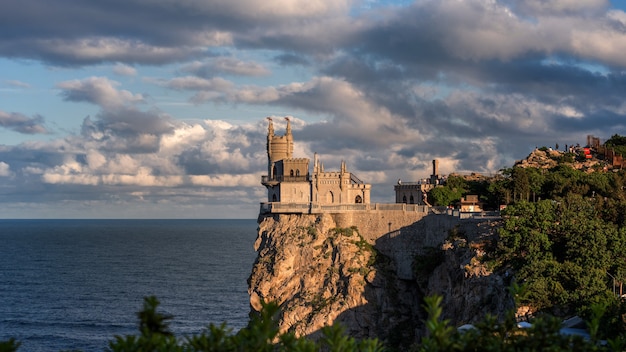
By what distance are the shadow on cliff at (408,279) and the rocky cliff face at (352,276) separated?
9 centimetres

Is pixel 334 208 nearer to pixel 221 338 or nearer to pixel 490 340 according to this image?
pixel 490 340

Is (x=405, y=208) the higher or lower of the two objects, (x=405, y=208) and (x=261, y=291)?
the higher

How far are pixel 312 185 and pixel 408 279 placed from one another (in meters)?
A: 14.1

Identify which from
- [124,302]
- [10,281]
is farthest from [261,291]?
[10,281]

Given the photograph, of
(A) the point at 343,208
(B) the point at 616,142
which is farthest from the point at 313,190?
(B) the point at 616,142

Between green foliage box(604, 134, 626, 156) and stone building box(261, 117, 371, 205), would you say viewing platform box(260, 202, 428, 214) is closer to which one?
stone building box(261, 117, 371, 205)

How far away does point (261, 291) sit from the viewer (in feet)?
230

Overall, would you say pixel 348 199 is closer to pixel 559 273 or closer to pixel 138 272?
pixel 559 273

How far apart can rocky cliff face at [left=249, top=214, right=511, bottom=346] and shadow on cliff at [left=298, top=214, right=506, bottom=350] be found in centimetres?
9

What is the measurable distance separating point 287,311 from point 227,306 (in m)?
36.2

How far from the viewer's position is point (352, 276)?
222ft

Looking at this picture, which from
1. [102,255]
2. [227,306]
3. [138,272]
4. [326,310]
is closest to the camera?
[326,310]

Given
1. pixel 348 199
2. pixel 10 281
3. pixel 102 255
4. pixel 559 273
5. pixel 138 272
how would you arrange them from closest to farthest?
1. pixel 559 273
2. pixel 348 199
3. pixel 10 281
4. pixel 138 272
5. pixel 102 255

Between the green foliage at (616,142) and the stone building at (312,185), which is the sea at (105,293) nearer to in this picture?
the stone building at (312,185)
